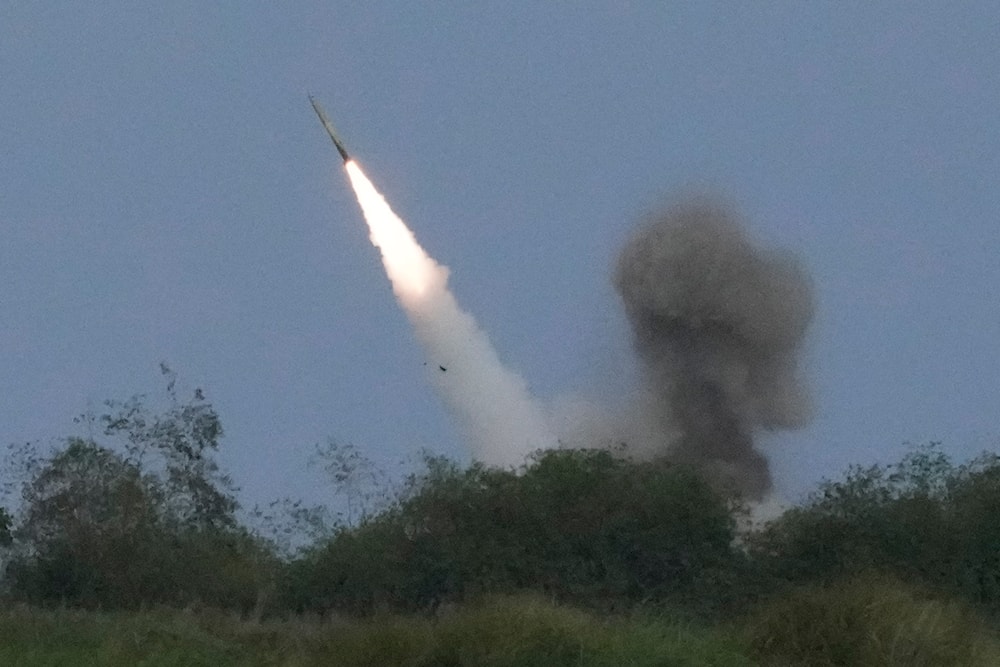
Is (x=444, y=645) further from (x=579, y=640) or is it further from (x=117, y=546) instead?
(x=117, y=546)

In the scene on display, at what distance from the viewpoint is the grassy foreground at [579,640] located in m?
20.2

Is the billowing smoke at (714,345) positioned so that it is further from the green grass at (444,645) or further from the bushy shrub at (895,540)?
the green grass at (444,645)

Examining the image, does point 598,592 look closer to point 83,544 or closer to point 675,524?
point 675,524

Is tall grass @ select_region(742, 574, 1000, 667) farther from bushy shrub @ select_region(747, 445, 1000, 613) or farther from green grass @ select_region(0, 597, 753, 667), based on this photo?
bushy shrub @ select_region(747, 445, 1000, 613)

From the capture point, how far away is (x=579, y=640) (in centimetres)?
2016

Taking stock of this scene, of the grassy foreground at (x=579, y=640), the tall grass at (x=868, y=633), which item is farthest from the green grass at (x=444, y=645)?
the tall grass at (x=868, y=633)

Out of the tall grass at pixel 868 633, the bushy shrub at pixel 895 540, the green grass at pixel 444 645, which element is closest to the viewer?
the green grass at pixel 444 645

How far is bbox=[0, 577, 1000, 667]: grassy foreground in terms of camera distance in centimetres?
2019

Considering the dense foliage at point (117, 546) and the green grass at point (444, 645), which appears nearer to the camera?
the green grass at point (444, 645)

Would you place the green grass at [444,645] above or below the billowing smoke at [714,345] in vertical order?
below

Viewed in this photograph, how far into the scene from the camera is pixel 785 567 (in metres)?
37.3

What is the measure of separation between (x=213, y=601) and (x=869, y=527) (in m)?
14.2

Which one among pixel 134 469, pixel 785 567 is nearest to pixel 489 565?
pixel 785 567

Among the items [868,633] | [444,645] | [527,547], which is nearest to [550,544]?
[527,547]
